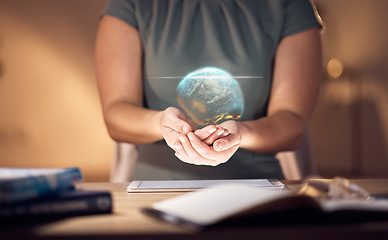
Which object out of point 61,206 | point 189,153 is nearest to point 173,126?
point 189,153

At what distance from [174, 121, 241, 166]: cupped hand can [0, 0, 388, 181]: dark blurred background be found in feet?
6.83

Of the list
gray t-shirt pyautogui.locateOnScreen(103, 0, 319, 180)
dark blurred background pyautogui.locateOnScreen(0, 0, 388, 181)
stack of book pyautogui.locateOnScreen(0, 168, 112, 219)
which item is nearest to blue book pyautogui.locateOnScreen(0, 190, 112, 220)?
stack of book pyautogui.locateOnScreen(0, 168, 112, 219)

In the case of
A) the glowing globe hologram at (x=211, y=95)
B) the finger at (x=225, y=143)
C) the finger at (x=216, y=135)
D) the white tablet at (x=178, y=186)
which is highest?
the glowing globe hologram at (x=211, y=95)

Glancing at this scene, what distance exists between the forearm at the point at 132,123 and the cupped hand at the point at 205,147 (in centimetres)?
20

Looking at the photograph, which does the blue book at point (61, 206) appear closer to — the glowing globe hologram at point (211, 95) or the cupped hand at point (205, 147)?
the cupped hand at point (205, 147)

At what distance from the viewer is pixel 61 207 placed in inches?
21.9

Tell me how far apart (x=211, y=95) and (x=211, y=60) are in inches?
5.0

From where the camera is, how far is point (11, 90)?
9.66 ft

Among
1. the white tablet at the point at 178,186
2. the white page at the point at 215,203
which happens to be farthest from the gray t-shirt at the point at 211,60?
the white page at the point at 215,203

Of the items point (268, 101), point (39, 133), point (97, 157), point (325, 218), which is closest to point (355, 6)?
point (268, 101)

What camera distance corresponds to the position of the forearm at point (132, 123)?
1.27 metres

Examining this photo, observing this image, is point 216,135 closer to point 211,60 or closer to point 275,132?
point 275,132

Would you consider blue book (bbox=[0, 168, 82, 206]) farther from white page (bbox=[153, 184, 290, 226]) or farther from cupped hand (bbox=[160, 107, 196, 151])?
cupped hand (bbox=[160, 107, 196, 151])

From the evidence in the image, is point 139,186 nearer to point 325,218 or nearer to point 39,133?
point 325,218
